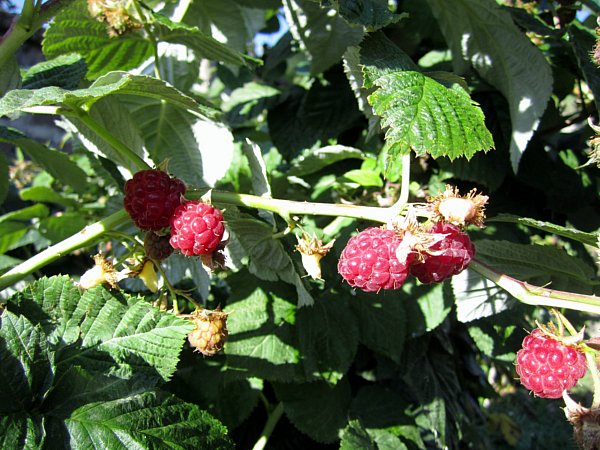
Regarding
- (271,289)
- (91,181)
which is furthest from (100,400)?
(91,181)

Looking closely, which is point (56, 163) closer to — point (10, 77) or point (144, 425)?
point (10, 77)

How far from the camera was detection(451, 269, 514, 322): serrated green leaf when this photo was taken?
2.88 feet

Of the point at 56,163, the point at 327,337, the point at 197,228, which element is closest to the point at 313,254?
the point at 197,228

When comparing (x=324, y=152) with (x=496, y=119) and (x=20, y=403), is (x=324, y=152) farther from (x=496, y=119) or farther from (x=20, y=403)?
(x=20, y=403)

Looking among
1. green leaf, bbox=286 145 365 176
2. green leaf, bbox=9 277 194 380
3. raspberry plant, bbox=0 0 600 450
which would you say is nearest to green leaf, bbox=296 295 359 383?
raspberry plant, bbox=0 0 600 450

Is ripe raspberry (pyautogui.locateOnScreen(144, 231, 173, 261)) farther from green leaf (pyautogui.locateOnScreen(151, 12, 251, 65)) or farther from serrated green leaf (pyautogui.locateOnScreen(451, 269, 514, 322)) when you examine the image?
serrated green leaf (pyautogui.locateOnScreen(451, 269, 514, 322))

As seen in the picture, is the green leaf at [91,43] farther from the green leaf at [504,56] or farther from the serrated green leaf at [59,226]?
the green leaf at [504,56]

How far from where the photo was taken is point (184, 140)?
1028 mm

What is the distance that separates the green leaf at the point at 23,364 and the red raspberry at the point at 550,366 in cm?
52

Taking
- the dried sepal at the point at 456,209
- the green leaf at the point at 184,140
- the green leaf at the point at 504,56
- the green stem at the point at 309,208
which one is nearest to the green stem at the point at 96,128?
the green stem at the point at 309,208

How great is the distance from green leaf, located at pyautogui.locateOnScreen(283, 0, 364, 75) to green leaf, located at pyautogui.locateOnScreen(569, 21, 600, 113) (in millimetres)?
371

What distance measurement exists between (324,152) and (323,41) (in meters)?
0.25

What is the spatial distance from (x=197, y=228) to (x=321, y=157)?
0.47m

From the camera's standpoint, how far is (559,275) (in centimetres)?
86
